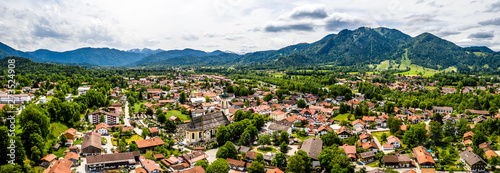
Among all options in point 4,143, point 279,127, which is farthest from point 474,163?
point 4,143

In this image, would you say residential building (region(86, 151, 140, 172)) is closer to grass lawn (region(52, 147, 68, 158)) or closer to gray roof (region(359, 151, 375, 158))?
grass lawn (region(52, 147, 68, 158))

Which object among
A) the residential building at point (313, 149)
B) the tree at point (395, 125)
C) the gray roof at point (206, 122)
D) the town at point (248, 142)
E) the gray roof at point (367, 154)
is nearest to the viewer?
the town at point (248, 142)

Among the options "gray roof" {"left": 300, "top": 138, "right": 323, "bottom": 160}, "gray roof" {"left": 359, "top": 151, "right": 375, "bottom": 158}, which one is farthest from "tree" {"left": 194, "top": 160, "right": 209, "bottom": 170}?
"gray roof" {"left": 359, "top": 151, "right": 375, "bottom": 158}

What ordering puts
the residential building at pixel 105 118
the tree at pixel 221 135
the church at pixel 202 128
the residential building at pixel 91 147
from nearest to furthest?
the residential building at pixel 91 147
the tree at pixel 221 135
the church at pixel 202 128
the residential building at pixel 105 118

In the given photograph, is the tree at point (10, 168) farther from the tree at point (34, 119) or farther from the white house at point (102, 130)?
the white house at point (102, 130)

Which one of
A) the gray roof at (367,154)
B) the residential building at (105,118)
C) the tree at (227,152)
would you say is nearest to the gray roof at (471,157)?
the gray roof at (367,154)

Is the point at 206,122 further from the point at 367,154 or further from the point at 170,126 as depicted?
the point at 367,154
